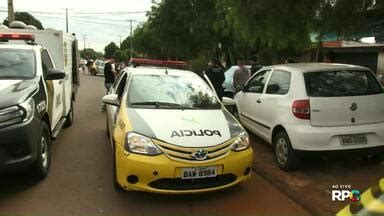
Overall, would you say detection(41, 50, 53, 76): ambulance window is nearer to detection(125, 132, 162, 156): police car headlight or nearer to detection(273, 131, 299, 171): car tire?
detection(125, 132, 162, 156): police car headlight

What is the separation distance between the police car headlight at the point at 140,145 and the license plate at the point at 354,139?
267cm

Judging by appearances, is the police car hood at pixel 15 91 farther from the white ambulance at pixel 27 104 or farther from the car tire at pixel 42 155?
the car tire at pixel 42 155

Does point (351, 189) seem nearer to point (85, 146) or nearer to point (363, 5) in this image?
point (363, 5)

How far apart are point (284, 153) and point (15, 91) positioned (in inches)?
147

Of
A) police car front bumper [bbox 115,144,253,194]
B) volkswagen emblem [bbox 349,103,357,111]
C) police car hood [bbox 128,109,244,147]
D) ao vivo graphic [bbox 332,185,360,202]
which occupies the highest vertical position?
volkswagen emblem [bbox 349,103,357,111]

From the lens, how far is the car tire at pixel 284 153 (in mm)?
5812

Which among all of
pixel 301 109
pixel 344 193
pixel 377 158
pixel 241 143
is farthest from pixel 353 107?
pixel 241 143

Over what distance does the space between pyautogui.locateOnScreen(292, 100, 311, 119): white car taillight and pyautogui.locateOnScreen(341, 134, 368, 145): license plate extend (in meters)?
0.57

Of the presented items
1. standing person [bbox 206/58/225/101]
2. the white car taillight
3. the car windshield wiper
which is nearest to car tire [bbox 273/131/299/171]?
the white car taillight

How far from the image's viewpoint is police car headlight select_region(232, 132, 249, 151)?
486cm

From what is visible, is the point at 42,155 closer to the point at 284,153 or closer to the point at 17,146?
the point at 17,146

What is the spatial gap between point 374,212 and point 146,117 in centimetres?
356

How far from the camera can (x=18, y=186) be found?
5277mm

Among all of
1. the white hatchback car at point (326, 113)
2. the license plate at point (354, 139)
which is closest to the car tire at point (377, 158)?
the white hatchback car at point (326, 113)
